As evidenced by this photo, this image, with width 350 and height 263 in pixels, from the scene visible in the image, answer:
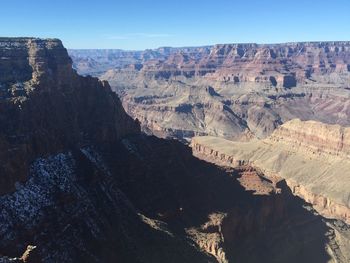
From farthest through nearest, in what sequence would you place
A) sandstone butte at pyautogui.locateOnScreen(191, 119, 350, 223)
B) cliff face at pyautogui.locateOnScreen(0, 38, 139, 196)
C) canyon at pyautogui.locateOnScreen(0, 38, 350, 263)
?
sandstone butte at pyautogui.locateOnScreen(191, 119, 350, 223) < cliff face at pyautogui.locateOnScreen(0, 38, 139, 196) < canyon at pyautogui.locateOnScreen(0, 38, 350, 263)

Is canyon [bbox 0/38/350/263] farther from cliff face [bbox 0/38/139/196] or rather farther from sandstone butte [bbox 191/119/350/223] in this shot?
sandstone butte [bbox 191/119/350/223]

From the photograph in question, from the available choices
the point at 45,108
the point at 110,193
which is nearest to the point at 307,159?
the point at 110,193

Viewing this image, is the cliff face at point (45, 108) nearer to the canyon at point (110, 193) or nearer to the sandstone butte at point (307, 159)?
the canyon at point (110, 193)

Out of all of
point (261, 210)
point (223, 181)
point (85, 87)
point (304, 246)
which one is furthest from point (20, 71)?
point (304, 246)

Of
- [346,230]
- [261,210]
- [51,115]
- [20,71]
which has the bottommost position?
[346,230]

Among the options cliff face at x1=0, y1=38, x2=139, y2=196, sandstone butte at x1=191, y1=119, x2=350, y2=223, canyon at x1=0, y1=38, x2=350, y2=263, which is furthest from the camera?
sandstone butte at x1=191, y1=119, x2=350, y2=223

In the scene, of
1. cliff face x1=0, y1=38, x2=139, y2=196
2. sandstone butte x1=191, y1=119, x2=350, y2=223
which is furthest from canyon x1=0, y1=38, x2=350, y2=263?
sandstone butte x1=191, y1=119, x2=350, y2=223

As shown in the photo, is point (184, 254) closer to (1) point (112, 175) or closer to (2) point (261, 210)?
(1) point (112, 175)

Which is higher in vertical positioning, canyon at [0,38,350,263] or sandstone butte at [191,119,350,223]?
canyon at [0,38,350,263]
